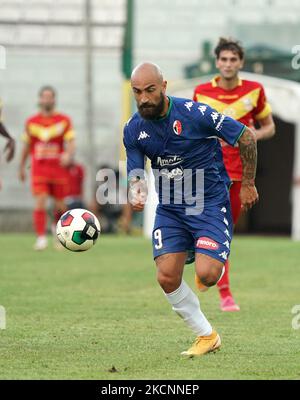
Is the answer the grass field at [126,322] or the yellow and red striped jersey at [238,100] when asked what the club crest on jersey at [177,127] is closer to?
the grass field at [126,322]

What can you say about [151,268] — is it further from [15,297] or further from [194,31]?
[194,31]

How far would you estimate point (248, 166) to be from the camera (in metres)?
8.23

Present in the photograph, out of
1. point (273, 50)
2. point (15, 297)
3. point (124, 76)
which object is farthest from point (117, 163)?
Result: point (15, 297)

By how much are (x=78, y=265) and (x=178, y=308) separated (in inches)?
297

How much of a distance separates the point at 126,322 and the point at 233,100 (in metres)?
2.38

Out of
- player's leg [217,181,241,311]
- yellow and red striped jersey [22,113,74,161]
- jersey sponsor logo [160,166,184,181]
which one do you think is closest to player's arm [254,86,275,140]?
player's leg [217,181,241,311]

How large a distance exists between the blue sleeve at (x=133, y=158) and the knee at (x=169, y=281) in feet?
2.41

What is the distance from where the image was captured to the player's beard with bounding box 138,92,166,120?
776 cm

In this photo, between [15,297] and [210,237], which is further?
[15,297]

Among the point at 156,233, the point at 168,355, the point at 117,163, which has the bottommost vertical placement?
the point at 117,163

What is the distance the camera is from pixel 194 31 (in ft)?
91.7

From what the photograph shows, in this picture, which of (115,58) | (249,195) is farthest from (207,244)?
(115,58)

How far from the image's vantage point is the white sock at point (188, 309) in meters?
8.16
